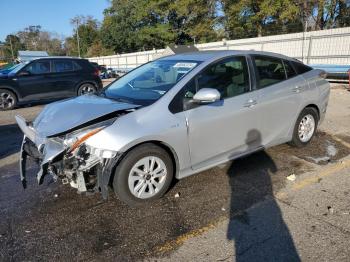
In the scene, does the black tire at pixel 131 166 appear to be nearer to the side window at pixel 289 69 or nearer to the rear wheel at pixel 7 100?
the side window at pixel 289 69

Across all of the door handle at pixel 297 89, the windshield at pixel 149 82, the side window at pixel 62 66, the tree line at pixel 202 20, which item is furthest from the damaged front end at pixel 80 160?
the tree line at pixel 202 20

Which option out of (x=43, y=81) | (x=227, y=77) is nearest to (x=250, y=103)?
(x=227, y=77)

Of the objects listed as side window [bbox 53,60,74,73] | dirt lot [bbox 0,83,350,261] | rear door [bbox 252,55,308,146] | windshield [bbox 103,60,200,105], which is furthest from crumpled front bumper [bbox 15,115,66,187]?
side window [bbox 53,60,74,73]

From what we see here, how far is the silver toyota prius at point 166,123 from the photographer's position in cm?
371

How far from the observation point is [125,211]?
12.9ft

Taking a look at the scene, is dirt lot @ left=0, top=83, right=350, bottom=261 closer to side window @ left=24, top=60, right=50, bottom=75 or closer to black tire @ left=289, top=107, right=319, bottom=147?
black tire @ left=289, top=107, right=319, bottom=147

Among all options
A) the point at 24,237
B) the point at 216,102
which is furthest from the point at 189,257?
the point at 216,102

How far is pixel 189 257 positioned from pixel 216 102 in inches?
77.1

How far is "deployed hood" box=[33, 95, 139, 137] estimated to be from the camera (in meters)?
3.79

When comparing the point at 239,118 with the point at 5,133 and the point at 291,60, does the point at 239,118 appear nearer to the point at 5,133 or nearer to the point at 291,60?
the point at 291,60

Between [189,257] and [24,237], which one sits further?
[24,237]

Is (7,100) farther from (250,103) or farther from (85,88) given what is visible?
(250,103)

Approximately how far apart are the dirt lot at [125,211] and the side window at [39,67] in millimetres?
6994

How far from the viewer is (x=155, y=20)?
5006cm
